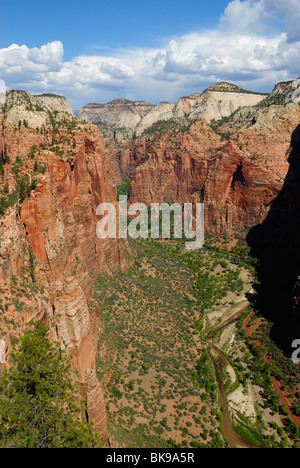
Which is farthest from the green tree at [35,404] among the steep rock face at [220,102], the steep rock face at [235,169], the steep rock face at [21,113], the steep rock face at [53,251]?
the steep rock face at [220,102]

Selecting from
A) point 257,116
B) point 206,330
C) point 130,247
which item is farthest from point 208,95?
point 206,330

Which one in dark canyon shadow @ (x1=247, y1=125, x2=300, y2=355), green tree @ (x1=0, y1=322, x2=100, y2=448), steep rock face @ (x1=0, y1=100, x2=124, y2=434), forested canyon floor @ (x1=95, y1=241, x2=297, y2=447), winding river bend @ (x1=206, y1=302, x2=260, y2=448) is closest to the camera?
green tree @ (x1=0, y1=322, x2=100, y2=448)

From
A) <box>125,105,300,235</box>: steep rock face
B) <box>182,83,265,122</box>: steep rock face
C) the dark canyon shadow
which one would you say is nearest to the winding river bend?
the dark canyon shadow

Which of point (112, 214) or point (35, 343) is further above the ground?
point (112, 214)

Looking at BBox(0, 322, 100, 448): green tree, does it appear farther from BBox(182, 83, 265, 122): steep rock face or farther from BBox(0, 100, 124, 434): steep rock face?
BBox(182, 83, 265, 122): steep rock face

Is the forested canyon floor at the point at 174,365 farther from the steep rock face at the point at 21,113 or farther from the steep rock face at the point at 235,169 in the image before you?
the steep rock face at the point at 21,113

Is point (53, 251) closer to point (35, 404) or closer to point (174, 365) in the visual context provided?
point (35, 404)
